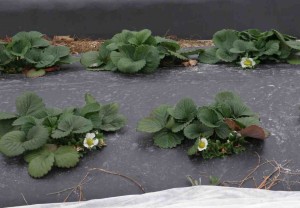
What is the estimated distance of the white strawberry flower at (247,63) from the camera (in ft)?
11.0

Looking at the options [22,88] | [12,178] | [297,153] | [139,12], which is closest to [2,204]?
[12,178]

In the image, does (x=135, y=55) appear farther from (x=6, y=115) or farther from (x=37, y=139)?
(x=37, y=139)

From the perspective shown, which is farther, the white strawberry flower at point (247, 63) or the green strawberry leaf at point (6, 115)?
the white strawberry flower at point (247, 63)

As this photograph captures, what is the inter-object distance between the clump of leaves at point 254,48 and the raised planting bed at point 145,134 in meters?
0.06

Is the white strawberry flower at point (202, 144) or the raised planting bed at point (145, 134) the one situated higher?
the white strawberry flower at point (202, 144)

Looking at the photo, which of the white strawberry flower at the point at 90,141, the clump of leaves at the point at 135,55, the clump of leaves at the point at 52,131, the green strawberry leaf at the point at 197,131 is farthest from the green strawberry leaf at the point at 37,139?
the clump of leaves at the point at 135,55

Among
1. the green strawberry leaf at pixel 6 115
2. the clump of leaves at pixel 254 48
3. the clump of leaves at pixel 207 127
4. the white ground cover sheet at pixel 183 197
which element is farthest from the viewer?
the clump of leaves at pixel 254 48

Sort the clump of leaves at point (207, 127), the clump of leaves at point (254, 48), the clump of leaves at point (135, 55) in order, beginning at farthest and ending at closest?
1. the clump of leaves at point (254, 48)
2. the clump of leaves at point (135, 55)
3. the clump of leaves at point (207, 127)

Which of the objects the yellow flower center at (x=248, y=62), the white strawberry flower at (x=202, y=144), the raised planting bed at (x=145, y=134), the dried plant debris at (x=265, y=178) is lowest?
the dried plant debris at (x=265, y=178)

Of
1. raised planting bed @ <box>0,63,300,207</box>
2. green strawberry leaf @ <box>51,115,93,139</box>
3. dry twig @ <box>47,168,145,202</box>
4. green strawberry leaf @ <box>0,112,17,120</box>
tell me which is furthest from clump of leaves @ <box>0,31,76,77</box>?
dry twig @ <box>47,168,145,202</box>

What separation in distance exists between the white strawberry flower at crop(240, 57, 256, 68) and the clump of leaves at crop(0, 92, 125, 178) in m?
0.85

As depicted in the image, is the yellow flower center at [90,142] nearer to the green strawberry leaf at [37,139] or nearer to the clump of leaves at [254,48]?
the green strawberry leaf at [37,139]

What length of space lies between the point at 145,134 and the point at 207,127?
10.8 inches

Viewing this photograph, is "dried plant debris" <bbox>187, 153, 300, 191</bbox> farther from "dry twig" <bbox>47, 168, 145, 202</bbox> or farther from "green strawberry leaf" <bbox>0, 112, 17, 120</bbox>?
"green strawberry leaf" <bbox>0, 112, 17, 120</bbox>
